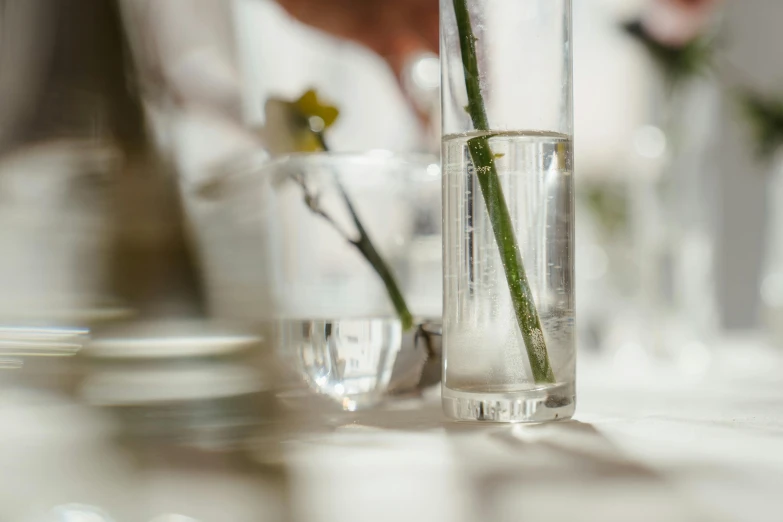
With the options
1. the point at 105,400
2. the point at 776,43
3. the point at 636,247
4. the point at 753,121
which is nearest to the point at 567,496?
the point at 105,400

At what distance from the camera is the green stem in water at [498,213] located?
16.6 inches

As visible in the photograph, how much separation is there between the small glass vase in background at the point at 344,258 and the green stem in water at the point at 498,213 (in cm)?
10

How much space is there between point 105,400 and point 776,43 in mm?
1409

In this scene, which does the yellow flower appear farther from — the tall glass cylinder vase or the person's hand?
the person's hand

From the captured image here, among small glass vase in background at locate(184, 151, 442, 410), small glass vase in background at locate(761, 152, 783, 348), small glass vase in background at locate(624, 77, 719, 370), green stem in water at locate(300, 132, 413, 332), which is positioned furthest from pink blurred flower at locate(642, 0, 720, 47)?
green stem in water at locate(300, 132, 413, 332)

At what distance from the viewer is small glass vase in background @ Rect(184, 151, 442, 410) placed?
48 centimetres

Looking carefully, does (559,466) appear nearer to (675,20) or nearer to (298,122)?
(298,122)

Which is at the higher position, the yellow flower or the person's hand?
the person's hand

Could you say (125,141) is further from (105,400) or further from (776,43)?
(776,43)

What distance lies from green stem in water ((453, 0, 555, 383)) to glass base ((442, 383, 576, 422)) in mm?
12

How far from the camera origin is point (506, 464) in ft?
1.15

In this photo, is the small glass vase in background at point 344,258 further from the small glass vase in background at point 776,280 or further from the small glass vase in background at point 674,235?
the small glass vase in background at point 776,280

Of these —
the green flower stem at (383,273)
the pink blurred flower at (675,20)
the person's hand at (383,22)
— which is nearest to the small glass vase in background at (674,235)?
the pink blurred flower at (675,20)

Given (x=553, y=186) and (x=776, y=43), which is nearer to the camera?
(x=553, y=186)
